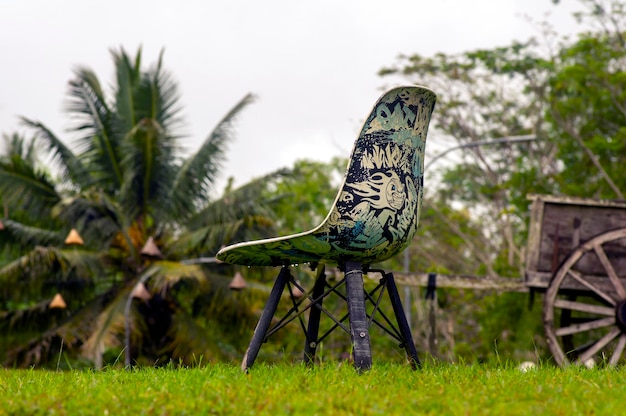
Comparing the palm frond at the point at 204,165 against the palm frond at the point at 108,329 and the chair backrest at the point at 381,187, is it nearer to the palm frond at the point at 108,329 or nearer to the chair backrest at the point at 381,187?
the palm frond at the point at 108,329

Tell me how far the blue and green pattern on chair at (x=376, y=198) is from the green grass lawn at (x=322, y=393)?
68 cm

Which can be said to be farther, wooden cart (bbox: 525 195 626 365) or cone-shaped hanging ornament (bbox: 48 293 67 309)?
cone-shaped hanging ornament (bbox: 48 293 67 309)

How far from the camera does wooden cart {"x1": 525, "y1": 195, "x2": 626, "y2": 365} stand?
12.1 meters

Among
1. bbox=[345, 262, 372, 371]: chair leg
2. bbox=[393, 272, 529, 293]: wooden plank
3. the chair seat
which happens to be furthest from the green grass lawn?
bbox=[393, 272, 529, 293]: wooden plank

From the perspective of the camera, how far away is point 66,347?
20656 millimetres

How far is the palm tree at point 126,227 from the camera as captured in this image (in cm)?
2091

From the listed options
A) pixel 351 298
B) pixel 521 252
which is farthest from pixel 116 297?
pixel 351 298

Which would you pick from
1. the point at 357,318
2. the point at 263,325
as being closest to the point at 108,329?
the point at 263,325

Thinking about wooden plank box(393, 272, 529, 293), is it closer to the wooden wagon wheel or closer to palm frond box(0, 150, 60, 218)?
the wooden wagon wheel

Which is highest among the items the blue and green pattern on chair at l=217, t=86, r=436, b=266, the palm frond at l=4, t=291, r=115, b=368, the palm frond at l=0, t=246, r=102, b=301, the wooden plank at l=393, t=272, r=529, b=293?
the blue and green pattern on chair at l=217, t=86, r=436, b=266

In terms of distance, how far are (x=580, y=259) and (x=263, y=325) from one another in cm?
750

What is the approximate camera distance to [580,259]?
1233 cm

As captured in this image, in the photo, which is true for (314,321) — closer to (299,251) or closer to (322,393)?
(299,251)

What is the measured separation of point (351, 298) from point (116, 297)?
16.2 m
